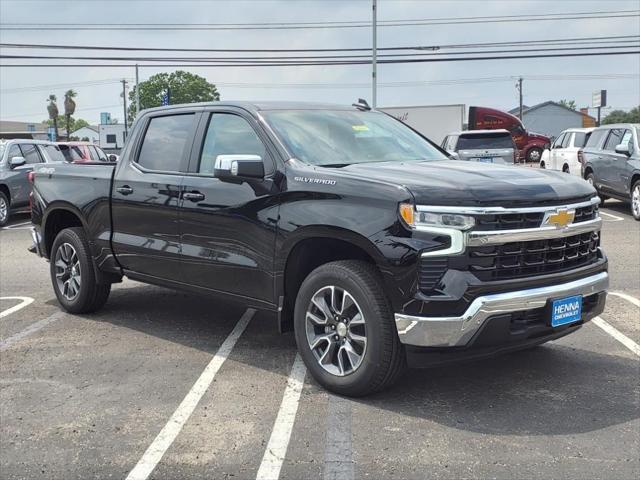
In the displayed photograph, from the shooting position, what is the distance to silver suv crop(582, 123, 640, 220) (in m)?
13.0

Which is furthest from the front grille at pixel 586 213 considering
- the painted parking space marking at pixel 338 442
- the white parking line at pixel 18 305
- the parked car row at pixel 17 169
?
the parked car row at pixel 17 169

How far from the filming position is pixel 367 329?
13.4 ft

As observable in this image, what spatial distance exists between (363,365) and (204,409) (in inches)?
40.8

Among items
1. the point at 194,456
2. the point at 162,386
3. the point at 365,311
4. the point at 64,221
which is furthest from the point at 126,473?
the point at 64,221

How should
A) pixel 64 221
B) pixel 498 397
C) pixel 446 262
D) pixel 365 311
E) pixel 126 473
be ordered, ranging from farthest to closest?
pixel 64 221, pixel 498 397, pixel 365 311, pixel 446 262, pixel 126 473

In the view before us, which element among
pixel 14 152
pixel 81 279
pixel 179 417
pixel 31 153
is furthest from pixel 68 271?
pixel 31 153

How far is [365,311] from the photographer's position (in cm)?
409

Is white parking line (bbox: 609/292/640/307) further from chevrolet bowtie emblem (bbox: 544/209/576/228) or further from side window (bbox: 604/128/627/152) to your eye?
side window (bbox: 604/128/627/152)

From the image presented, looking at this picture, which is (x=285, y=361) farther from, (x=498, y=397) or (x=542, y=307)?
(x=542, y=307)

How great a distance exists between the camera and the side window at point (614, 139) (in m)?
13.9

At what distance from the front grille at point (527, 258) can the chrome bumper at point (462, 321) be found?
13 centimetres

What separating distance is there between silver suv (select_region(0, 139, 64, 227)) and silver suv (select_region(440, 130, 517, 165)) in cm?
980

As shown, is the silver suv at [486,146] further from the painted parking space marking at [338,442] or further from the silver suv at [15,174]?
the painted parking space marking at [338,442]

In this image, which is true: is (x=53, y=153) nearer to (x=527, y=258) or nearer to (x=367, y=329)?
(x=367, y=329)
